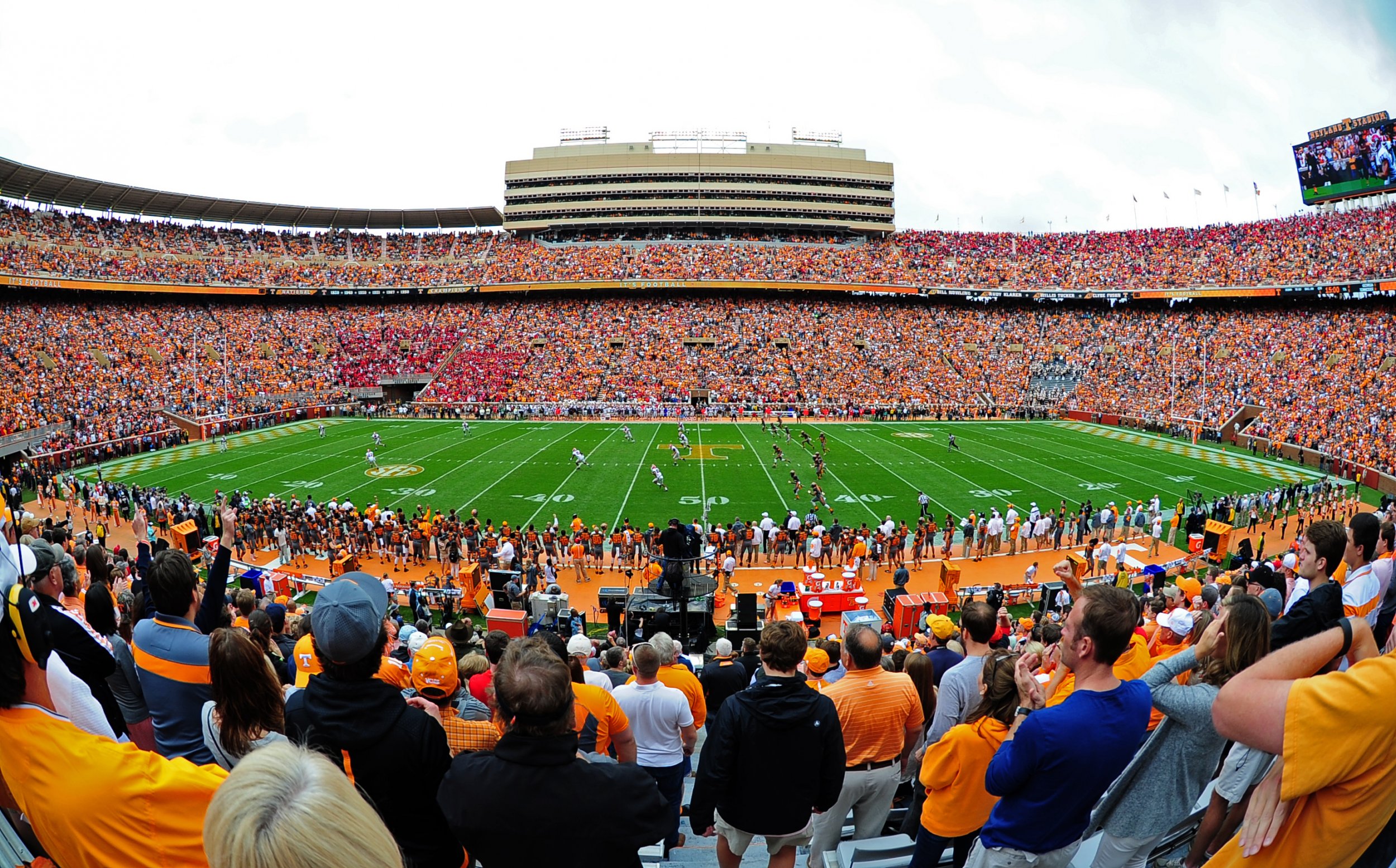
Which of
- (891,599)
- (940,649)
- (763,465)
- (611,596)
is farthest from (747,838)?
(763,465)

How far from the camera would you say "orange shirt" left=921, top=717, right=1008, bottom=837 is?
11.8 feet

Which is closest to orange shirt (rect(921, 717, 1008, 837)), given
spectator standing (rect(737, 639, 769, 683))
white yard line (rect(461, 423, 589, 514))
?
spectator standing (rect(737, 639, 769, 683))

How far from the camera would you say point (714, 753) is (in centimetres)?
356

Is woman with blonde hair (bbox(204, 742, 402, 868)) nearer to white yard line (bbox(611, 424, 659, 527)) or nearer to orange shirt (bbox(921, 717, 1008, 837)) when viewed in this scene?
orange shirt (bbox(921, 717, 1008, 837))

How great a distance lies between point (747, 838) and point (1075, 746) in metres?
1.67

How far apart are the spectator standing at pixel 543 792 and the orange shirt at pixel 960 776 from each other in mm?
1794

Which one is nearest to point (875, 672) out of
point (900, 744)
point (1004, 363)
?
point (900, 744)

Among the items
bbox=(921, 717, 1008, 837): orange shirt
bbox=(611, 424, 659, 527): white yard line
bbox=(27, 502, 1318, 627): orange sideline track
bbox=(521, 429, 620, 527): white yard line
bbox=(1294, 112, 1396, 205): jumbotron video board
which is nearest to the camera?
bbox=(921, 717, 1008, 837): orange shirt

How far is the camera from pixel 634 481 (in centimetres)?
2753

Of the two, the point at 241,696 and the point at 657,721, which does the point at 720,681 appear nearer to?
the point at 657,721

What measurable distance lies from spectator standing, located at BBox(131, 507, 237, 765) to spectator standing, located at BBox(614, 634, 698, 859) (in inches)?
90.8

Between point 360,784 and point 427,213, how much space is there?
7880cm

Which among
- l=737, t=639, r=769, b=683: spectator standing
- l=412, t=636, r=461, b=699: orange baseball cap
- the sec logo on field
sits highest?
l=412, t=636, r=461, b=699: orange baseball cap

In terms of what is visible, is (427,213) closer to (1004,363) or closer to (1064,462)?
(1004,363)
